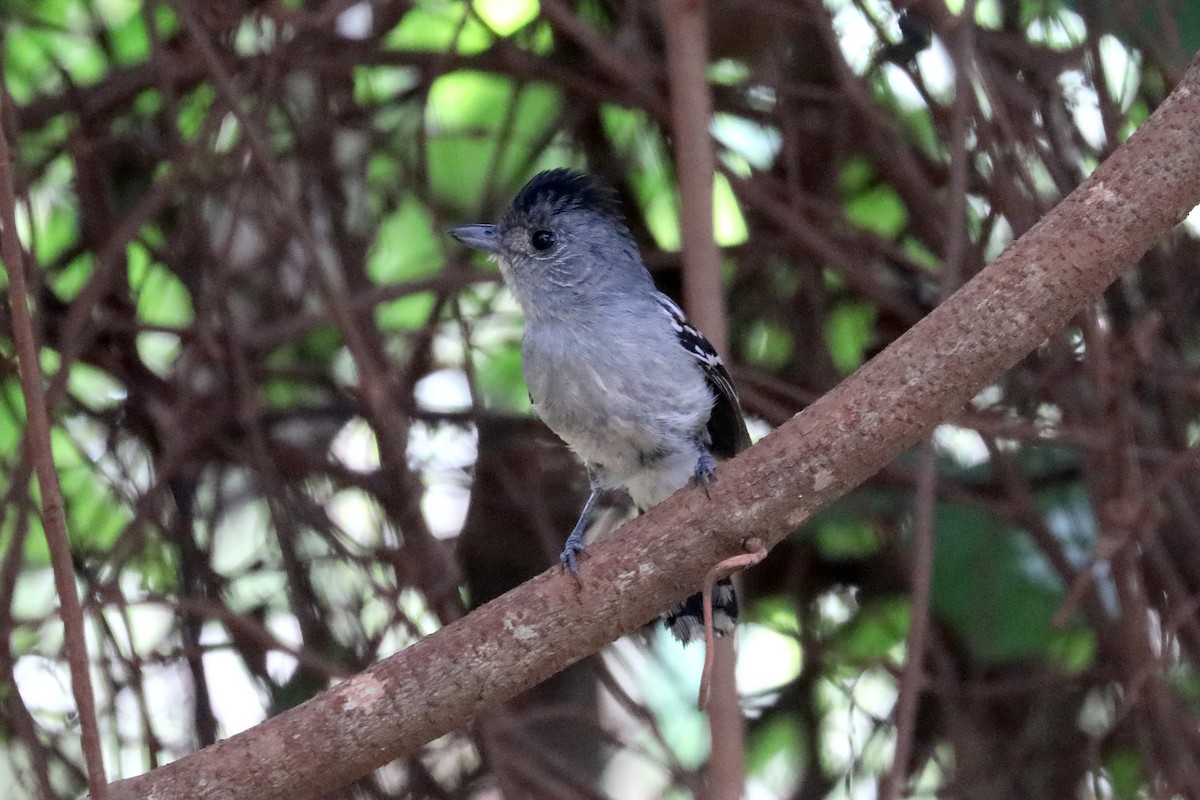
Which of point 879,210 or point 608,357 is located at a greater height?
point 879,210

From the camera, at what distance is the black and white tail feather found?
2615 millimetres

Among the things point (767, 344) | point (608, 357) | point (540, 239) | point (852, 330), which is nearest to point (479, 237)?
point (540, 239)

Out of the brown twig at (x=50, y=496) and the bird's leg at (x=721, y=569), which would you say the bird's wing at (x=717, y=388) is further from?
the brown twig at (x=50, y=496)

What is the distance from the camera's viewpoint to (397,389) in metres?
3.39

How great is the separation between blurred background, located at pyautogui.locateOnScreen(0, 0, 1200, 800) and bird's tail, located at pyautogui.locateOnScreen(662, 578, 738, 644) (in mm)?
474

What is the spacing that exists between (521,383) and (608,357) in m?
1.04

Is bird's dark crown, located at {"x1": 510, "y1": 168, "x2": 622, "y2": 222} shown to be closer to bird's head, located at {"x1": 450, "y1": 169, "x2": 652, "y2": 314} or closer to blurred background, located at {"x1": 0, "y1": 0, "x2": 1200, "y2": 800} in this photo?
bird's head, located at {"x1": 450, "y1": 169, "x2": 652, "y2": 314}

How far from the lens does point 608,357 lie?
264 centimetres

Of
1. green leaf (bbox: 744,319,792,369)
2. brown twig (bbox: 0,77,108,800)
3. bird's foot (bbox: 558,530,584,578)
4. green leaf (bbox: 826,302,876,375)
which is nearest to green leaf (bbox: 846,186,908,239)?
green leaf (bbox: 826,302,876,375)

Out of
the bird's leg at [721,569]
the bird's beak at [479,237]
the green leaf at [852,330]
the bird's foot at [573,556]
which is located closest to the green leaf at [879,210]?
the green leaf at [852,330]

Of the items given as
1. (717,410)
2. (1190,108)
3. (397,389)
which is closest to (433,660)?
(717,410)

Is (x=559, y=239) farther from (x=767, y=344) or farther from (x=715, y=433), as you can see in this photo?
(x=767, y=344)

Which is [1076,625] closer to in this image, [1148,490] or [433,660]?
[1148,490]

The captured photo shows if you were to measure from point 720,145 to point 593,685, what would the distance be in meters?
1.43
